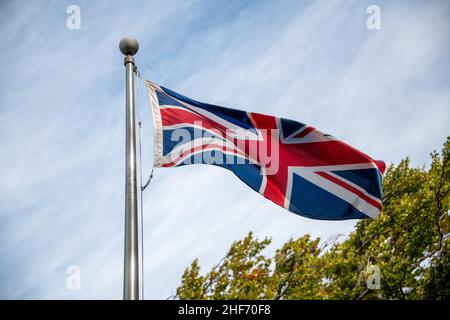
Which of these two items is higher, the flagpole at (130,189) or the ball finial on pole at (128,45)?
the ball finial on pole at (128,45)

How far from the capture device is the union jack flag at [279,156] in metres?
7.29

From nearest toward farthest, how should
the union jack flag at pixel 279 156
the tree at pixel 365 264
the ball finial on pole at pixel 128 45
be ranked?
the ball finial on pole at pixel 128 45 → the union jack flag at pixel 279 156 → the tree at pixel 365 264

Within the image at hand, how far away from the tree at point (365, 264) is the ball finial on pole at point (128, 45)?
9023 millimetres

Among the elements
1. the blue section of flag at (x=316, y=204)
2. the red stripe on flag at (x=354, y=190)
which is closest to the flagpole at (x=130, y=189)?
the blue section of flag at (x=316, y=204)

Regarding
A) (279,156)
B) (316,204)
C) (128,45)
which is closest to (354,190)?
Answer: (316,204)

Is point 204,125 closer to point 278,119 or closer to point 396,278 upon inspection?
point 278,119

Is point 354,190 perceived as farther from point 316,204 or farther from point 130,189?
point 130,189

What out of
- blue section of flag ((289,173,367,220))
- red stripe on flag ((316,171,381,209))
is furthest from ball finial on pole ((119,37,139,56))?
red stripe on flag ((316,171,381,209))

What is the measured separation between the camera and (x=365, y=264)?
1483 cm

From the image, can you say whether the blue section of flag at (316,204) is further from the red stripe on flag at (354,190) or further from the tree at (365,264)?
the tree at (365,264)

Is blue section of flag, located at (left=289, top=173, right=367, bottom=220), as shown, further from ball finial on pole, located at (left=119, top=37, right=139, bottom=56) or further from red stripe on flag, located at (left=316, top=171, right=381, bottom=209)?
ball finial on pole, located at (left=119, top=37, right=139, bottom=56)

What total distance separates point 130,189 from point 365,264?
1101 centimetres

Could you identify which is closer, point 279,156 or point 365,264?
point 279,156
